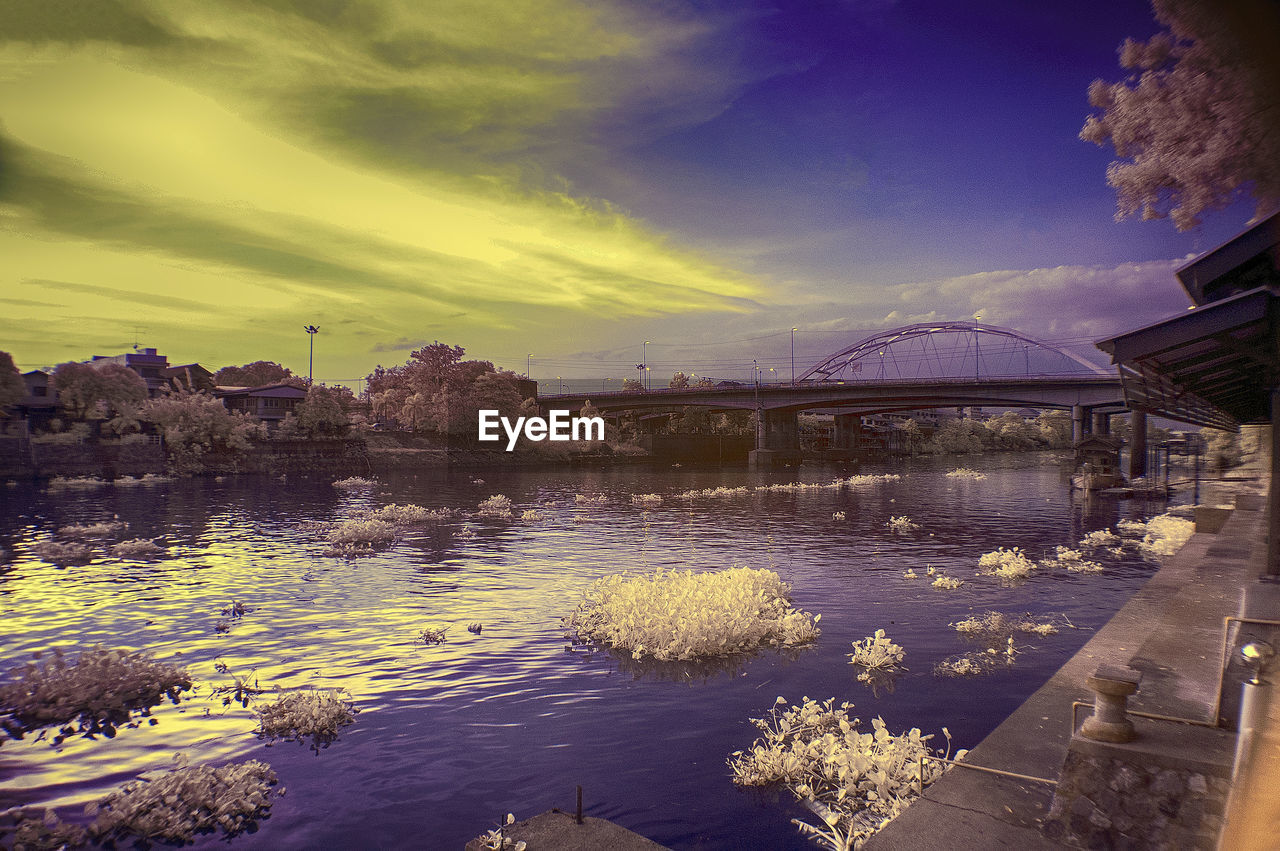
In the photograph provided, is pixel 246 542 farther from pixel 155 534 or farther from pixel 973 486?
pixel 973 486

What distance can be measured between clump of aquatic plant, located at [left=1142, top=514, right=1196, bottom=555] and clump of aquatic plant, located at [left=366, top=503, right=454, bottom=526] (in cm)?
3155

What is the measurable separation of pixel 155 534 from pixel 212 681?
22948 mm

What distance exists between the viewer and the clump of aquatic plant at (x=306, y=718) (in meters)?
9.91

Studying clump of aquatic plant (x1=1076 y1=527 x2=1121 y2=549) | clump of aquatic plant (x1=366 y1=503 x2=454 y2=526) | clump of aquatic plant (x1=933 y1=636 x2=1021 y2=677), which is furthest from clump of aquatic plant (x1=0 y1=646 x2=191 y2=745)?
clump of aquatic plant (x1=1076 y1=527 x2=1121 y2=549)

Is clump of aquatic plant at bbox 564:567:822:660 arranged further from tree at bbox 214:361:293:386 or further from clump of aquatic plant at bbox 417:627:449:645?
tree at bbox 214:361:293:386

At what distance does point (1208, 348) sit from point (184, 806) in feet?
59.2

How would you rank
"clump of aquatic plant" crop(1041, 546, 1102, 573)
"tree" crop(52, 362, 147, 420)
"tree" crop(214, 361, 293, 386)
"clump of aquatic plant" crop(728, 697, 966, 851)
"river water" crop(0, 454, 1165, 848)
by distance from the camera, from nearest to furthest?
"clump of aquatic plant" crop(728, 697, 966, 851) → "river water" crop(0, 454, 1165, 848) → "clump of aquatic plant" crop(1041, 546, 1102, 573) → "tree" crop(52, 362, 147, 420) → "tree" crop(214, 361, 293, 386)

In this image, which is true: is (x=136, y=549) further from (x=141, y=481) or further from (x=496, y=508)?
(x=141, y=481)

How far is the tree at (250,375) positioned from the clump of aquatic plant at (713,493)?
4889 inches

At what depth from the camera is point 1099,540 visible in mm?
27953

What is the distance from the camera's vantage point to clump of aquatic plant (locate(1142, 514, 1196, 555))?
2457cm

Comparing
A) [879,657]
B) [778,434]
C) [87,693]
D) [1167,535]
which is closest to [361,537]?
[87,693]

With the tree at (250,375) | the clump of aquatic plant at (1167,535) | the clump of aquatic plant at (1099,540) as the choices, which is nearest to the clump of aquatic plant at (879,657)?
the clump of aquatic plant at (1167,535)

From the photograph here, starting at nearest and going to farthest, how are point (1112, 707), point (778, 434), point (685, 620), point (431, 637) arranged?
point (1112, 707) < point (685, 620) < point (431, 637) < point (778, 434)
